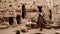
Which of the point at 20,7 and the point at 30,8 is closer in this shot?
the point at 20,7

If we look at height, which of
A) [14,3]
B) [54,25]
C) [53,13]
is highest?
[14,3]

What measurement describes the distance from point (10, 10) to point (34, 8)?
2.49 m

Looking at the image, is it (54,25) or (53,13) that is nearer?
(54,25)

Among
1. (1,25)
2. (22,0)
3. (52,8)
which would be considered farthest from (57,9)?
(1,25)

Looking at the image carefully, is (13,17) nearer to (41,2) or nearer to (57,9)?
(41,2)

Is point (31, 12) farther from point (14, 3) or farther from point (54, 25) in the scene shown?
point (54, 25)

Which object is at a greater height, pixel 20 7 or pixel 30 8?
pixel 20 7

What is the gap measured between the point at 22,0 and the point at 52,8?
3.17 m

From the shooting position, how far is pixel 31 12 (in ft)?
56.4

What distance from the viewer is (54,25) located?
14.9 metres

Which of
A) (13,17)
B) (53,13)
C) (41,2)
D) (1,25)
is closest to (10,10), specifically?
(13,17)

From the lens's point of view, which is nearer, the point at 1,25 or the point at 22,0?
the point at 1,25

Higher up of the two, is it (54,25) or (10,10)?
(10,10)

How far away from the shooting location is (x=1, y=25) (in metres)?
15.7
